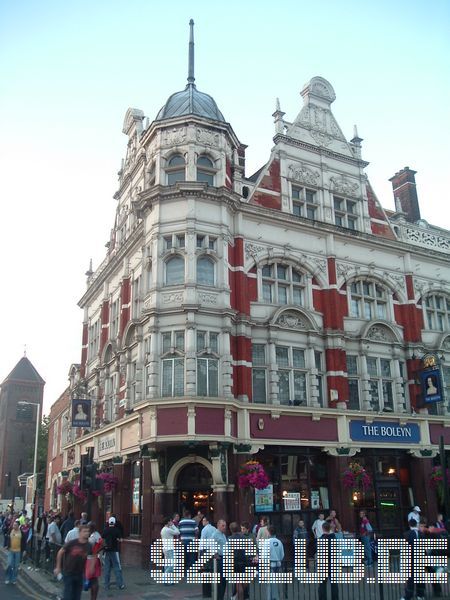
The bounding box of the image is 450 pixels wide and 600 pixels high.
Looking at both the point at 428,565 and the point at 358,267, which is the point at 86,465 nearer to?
the point at 428,565

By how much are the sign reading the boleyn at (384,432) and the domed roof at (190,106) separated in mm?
15944

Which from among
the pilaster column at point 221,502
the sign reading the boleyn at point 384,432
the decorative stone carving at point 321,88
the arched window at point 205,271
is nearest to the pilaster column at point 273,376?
the arched window at point 205,271

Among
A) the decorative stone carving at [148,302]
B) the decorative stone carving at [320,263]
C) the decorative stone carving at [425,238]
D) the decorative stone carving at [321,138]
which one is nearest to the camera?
the decorative stone carving at [148,302]

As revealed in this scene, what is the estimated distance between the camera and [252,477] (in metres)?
23.2

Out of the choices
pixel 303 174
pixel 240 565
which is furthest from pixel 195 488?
pixel 303 174

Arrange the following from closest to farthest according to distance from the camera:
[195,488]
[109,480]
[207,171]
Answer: [195,488] → [109,480] → [207,171]

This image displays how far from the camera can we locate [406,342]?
103 ft

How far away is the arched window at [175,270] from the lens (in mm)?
26266

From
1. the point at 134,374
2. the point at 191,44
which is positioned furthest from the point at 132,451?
the point at 191,44

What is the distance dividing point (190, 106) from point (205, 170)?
11.7 feet

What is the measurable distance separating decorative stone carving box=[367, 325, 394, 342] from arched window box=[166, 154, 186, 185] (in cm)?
1201

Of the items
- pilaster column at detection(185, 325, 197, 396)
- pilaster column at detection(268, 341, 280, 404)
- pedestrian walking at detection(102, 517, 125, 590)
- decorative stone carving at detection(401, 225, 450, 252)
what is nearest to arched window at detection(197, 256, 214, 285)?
pilaster column at detection(185, 325, 197, 396)

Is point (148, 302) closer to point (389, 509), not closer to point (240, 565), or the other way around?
point (240, 565)

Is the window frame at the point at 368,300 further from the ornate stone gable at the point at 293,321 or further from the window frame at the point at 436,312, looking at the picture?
the ornate stone gable at the point at 293,321
